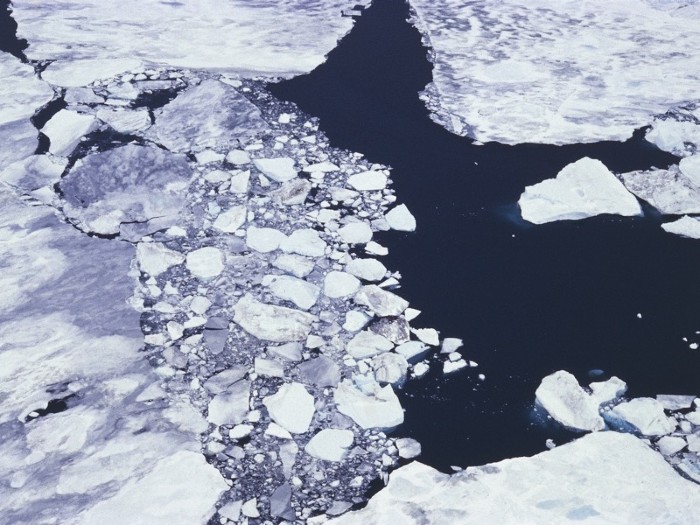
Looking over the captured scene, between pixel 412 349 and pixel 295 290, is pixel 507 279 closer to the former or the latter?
pixel 412 349

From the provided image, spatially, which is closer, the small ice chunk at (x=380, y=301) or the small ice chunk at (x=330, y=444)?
the small ice chunk at (x=330, y=444)

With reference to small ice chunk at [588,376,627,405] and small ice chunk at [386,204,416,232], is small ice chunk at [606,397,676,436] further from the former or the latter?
small ice chunk at [386,204,416,232]

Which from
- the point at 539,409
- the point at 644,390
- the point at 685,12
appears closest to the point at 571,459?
the point at 539,409

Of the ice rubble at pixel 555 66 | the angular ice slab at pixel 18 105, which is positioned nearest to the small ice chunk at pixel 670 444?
the ice rubble at pixel 555 66

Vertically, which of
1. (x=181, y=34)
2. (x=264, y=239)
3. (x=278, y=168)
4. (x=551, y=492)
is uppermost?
(x=181, y=34)

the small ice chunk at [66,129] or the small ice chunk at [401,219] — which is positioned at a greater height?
the small ice chunk at [66,129]

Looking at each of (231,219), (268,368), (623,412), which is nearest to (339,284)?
(268,368)

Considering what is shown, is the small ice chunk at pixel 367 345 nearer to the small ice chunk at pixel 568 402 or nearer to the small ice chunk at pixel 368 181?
the small ice chunk at pixel 568 402

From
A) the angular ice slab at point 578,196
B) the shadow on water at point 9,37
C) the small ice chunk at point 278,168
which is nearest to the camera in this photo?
the angular ice slab at point 578,196
